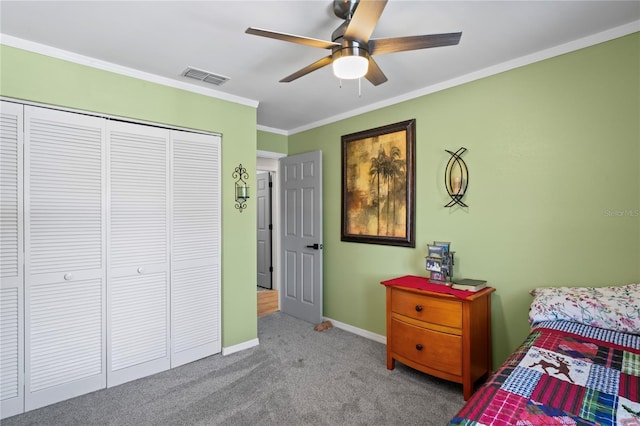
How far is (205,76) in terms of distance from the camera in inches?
106

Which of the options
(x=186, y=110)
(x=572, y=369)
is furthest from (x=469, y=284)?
(x=186, y=110)

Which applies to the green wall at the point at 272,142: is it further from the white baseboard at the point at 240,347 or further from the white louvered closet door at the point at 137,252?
the white baseboard at the point at 240,347

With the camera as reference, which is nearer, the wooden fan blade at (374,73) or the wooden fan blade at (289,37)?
the wooden fan blade at (289,37)

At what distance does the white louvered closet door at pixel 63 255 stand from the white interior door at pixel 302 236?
2155 millimetres

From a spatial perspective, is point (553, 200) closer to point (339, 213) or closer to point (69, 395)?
point (339, 213)

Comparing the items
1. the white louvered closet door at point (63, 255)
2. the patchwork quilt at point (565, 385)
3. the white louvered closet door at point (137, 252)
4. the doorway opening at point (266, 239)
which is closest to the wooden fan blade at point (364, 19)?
the patchwork quilt at point (565, 385)

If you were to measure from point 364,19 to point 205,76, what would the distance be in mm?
1707

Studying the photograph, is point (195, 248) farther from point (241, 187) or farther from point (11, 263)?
point (11, 263)

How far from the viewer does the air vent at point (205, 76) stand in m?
2.60

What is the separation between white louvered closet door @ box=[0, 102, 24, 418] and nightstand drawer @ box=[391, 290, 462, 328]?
2714 mm

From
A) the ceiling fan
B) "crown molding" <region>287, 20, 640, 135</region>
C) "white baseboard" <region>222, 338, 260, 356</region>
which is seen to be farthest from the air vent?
"white baseboard" <region>222, 338, 260, 356</region>

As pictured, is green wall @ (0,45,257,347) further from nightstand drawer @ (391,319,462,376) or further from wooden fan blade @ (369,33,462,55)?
wooden fan blade @ (369,33,462,55)

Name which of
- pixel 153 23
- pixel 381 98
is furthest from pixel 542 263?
pixel 153 23

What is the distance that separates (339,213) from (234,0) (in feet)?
8.15
